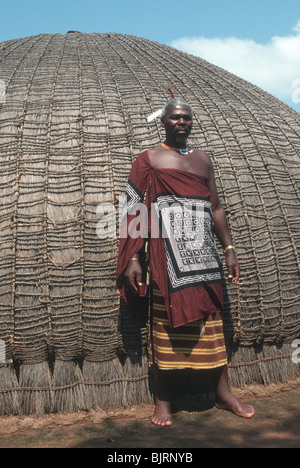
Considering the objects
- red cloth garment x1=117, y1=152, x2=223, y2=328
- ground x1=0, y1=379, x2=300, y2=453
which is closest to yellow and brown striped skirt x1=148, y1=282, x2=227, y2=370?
red cloth garment x1=117, y1=152, x2=223, y2=328

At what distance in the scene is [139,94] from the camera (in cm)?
424

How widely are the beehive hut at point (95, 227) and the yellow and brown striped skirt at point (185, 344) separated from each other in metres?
0.32

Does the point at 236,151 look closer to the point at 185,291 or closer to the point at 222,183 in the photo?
the point at 222,183

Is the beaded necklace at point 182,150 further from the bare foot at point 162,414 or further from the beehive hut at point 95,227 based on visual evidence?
the bare foot at point 162,414

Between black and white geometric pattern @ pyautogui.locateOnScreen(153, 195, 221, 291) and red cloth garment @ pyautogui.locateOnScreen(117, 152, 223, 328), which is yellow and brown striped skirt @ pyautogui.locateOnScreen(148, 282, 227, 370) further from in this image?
black and white geometric pattern @ pyautogui.locateOnScreen(153, 195, 221, 291)

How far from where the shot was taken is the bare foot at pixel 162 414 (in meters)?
2.93

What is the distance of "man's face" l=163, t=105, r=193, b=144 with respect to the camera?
2934 mm

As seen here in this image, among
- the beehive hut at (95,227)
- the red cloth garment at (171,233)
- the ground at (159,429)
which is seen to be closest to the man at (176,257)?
the red cloth garment at (171,233)

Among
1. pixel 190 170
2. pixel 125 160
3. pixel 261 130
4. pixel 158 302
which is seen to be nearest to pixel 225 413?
pixel 158 302

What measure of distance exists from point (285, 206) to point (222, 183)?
0.66m

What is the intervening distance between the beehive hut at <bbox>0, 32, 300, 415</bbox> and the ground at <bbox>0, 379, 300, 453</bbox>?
0.41 ft

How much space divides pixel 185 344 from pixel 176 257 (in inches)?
25.5

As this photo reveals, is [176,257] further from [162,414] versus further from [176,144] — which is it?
[162,414]

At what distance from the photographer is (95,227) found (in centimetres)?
333
